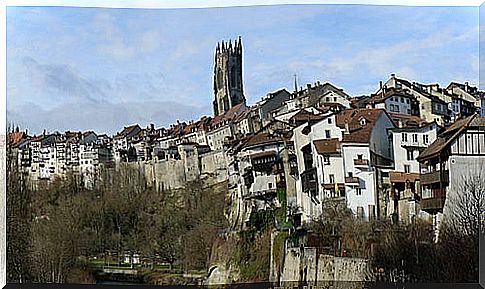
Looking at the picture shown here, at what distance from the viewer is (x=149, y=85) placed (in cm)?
362

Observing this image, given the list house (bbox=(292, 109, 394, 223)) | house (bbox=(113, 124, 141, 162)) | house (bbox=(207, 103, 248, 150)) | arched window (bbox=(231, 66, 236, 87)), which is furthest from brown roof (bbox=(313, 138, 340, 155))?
house (bbox=(113, 124, 141, 162))

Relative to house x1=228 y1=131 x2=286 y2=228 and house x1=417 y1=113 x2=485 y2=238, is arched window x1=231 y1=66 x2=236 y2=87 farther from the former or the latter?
house x1=417 y1=113 x2=485 y2=238

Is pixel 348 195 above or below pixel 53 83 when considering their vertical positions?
below

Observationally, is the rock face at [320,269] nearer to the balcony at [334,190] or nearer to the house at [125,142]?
the balcony at [334,190]

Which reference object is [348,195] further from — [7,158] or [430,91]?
[7,158]

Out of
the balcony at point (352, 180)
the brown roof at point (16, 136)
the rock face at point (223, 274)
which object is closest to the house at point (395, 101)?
the balcony at point (352, 180)

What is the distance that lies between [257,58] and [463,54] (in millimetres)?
1259

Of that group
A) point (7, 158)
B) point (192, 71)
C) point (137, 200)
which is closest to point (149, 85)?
point (192, 71)

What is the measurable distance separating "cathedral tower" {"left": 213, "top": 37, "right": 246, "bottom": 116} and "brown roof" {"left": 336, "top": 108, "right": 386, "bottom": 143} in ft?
2.19

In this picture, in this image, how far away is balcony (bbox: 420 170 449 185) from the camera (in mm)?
3791

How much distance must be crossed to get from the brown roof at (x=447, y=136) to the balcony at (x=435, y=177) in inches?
4.5

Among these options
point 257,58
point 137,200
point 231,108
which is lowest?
point 137,200

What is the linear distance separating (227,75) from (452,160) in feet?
4.86

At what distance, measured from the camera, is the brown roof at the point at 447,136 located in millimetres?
3760
